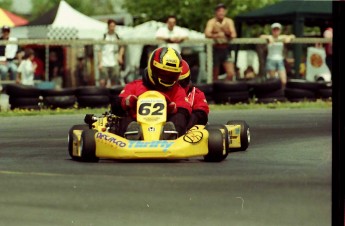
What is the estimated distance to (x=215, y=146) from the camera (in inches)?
277

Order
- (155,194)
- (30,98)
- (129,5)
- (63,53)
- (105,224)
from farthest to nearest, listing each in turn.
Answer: (129,5), (63,53), (30,98), (155,194), (105,224)

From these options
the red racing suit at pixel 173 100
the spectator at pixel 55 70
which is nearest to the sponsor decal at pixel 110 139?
the red racing suit at pixel 173 100

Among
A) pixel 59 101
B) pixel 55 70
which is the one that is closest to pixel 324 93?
pixel 55 70

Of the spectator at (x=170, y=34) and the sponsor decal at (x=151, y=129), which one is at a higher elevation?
the spectator at (x=170, y=34)

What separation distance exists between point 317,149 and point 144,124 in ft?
4.81

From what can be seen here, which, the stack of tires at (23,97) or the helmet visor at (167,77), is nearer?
the helmet visor at (167,77)

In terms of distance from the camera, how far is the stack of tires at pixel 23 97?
39.9ft

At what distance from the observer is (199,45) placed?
15531mm

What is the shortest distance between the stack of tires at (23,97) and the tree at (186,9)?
17.5 m

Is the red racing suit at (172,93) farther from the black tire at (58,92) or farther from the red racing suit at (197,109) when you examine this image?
the black tire at (58,92)

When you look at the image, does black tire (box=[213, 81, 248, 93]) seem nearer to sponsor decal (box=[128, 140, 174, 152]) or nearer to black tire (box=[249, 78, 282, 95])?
black tire (box=[249, 78, 282, 95])
